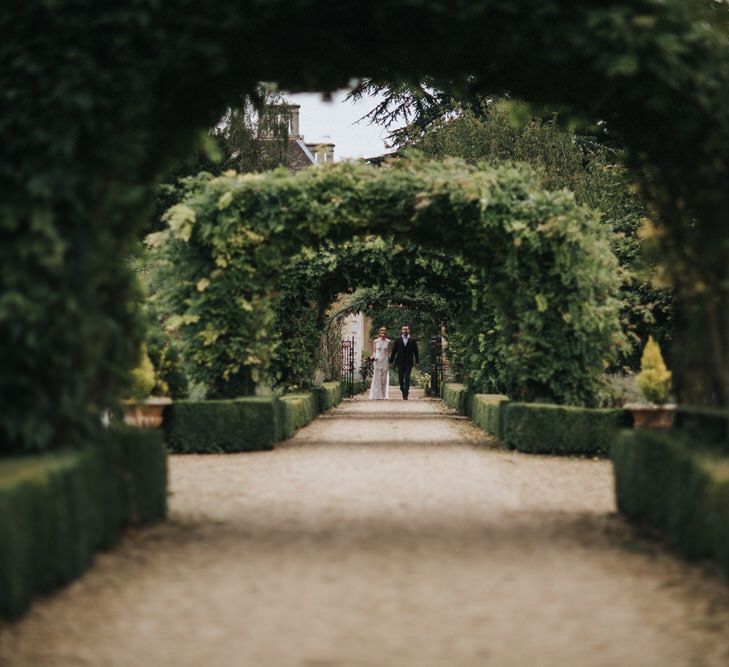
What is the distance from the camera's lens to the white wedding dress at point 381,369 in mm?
29794

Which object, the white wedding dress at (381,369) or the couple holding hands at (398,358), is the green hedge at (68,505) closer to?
the couple holding hands at (398,358)

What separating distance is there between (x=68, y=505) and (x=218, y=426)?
8.19 meters

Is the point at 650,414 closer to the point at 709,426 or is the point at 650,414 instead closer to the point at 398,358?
the point at 709,426

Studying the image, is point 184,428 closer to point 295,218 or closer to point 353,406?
point 295,218

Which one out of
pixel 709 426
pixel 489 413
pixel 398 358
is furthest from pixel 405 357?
pixel 709 426

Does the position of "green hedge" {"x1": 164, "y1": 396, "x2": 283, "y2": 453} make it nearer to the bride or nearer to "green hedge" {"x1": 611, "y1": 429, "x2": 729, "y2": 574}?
"green hedge" {"x1": 611, "y1": 429, "x2": 729, "y2": 574}

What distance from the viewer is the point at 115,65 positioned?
6.58 metres

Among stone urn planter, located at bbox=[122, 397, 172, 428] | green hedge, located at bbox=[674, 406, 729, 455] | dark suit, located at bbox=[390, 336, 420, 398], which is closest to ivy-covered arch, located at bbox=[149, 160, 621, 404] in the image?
stone urn planter, located at bbox=[122, 397, 172, 428]

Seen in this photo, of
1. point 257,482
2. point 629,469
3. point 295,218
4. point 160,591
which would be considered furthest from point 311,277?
point 160,591

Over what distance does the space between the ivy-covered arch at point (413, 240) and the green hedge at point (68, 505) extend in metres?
6.21

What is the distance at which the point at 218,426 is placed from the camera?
46.0 ft

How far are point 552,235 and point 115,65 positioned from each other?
7.80 m

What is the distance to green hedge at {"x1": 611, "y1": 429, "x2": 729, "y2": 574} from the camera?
227 inches

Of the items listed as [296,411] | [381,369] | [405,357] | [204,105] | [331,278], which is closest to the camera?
[204,105]
